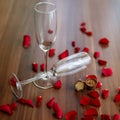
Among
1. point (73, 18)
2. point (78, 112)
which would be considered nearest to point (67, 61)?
point (78, 112)

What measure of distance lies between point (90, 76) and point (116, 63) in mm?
156

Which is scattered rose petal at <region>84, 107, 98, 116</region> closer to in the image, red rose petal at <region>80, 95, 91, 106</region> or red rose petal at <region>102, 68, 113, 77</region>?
red rose petal at <region>80, 95, 91, 106</region>

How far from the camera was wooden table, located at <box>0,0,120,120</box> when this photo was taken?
810mm

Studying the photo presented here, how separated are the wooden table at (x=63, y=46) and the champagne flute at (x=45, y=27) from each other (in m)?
0.05

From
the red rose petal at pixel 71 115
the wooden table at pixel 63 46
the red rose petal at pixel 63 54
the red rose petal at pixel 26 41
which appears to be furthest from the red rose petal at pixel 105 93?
the red rose petal at pixel 26 41

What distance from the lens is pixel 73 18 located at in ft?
4.21

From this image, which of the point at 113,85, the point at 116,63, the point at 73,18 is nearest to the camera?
the point at 113,85

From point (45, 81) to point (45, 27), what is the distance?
0.21m

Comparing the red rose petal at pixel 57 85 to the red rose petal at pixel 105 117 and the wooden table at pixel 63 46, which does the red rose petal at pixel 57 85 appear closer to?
the wooden table at pixel 63 46

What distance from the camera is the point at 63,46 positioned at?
42.3 inches

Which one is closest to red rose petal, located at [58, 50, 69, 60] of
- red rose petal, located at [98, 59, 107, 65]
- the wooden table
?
the wooden table

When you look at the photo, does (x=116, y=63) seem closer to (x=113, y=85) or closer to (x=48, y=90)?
(x=113, y=85)

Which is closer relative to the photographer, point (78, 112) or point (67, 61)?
point (78, 112)

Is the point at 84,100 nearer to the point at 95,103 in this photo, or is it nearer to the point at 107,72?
the point at 95,103
